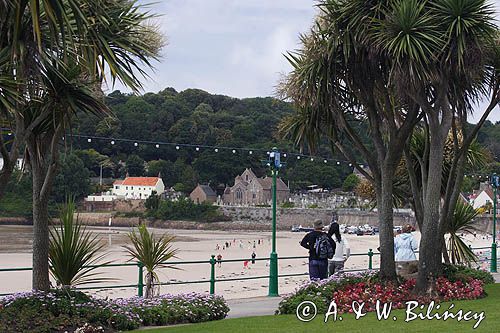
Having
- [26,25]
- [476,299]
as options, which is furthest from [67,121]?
[476,299]

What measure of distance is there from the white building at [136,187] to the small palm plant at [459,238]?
9161 centimetres

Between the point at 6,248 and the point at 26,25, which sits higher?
the point at 26,25

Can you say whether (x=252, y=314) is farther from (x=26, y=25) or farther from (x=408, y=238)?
(x=26, y=25)

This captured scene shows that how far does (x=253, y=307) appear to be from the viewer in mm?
13234

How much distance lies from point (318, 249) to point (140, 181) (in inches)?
3786

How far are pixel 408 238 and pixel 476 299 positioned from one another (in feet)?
8.10

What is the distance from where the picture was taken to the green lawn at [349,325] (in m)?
8.56

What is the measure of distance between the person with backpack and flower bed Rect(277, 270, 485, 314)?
444 mm

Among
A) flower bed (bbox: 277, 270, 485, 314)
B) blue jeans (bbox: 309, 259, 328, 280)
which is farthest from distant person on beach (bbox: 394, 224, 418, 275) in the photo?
blue jeans (bbox: 309, 259, 328, 280)

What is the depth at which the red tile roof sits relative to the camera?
10788cm

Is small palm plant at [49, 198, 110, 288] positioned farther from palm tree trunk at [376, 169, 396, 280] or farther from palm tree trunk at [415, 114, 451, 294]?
palm tree trunk at [415, 114, 451, 294]

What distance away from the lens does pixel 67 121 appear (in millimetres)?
9680

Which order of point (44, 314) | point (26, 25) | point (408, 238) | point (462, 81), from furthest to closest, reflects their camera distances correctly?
point (408, 238)
point (462, 81)
point (44, 314)
point (26, 25)

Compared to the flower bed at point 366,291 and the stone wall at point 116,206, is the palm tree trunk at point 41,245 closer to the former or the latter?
the flower bed at point 366,291
